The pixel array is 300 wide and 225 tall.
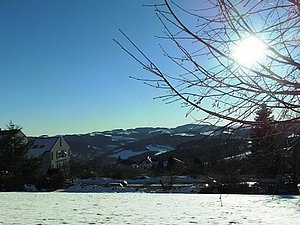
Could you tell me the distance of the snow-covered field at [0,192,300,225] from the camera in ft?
30.9

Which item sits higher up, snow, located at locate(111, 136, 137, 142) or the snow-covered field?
snow, located at locate(111, 136, 137, 142)

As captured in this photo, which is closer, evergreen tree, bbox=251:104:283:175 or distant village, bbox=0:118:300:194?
evergreen tree, bbox=251:104:283:175

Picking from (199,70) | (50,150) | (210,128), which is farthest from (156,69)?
(50,150)

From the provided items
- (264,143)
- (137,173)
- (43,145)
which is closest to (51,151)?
(43,145)

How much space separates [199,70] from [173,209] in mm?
8919

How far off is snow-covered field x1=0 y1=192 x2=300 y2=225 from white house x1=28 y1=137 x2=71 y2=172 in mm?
41290

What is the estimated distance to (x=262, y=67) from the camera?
2.68 metres

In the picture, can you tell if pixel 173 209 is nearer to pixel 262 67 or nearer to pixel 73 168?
pixel 262 67

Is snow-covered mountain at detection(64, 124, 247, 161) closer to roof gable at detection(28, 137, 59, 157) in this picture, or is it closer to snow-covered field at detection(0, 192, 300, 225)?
roof gable at detection(28, 137, 59, 157)

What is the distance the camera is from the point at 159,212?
35.4ft

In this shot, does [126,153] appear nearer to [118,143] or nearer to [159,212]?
[118,143]

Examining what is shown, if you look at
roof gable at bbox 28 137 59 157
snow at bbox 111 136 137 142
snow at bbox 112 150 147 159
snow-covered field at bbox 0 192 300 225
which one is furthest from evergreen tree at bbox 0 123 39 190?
snow at bbox 111 136 137 142

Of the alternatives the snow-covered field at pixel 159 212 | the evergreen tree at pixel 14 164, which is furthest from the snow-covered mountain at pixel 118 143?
the snow-covered field at pixel 159 212

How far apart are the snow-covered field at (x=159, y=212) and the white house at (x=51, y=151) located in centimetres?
4129
